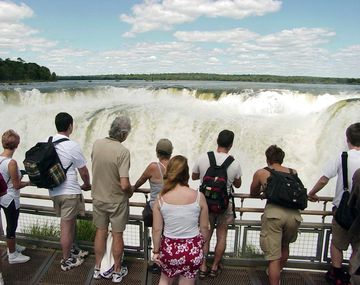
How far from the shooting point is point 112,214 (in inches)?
137

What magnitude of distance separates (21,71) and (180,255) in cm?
8053

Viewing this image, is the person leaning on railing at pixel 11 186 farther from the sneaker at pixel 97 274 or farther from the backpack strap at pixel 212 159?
the backpack strap at pixel 212 159

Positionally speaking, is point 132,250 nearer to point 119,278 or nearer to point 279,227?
point 119,278

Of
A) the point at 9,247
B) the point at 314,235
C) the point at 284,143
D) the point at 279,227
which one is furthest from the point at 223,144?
the point at 284,143

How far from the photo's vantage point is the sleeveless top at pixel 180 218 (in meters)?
2.68

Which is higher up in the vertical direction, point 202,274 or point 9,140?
point 9,140

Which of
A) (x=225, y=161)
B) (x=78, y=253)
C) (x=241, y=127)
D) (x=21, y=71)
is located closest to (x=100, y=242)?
(x=78, y=253)

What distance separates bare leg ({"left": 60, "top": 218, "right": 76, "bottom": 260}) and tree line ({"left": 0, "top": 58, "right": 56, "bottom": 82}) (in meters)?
75.7

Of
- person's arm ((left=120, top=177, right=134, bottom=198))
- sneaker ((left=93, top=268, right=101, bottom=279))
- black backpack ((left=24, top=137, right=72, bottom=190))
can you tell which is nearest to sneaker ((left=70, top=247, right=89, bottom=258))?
sneaker ((left=93, top=268, right=101, bottom=279))

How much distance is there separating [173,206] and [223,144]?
94 cm

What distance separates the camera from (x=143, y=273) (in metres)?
3.69

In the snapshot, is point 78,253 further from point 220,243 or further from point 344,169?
point 344,169

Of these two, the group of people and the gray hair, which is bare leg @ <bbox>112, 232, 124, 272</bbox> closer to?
the group of people

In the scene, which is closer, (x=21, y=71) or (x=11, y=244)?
(x=11, y=244)
